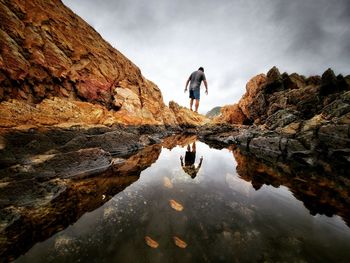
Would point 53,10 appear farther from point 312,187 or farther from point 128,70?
point 312,187

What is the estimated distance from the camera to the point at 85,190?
4.24m

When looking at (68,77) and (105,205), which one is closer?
(105,205)

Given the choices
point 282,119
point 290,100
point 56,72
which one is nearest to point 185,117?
point 290,100

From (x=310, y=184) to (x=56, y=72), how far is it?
12.2 meters

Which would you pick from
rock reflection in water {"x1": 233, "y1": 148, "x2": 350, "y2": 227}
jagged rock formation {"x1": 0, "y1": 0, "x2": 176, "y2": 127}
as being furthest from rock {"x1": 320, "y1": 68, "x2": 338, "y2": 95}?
jagged rock formation {"x1": 0, "y1": 0, "x2": 176, "y2": 127}

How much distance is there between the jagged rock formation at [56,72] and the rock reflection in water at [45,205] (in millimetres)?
3662

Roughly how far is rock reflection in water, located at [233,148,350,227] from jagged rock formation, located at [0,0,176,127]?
26.5 ft

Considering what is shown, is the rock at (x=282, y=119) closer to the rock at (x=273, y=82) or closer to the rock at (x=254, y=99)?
the rock at (x=254, y=99)

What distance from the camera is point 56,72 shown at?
9.89 metres

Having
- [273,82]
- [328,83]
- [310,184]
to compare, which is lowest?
[310,184]

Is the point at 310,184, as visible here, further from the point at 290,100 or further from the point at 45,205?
the point at 290,100

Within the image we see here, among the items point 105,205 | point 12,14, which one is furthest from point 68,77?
point 105,205

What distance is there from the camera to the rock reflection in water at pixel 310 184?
162 inches

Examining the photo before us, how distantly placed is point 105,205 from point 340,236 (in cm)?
410
